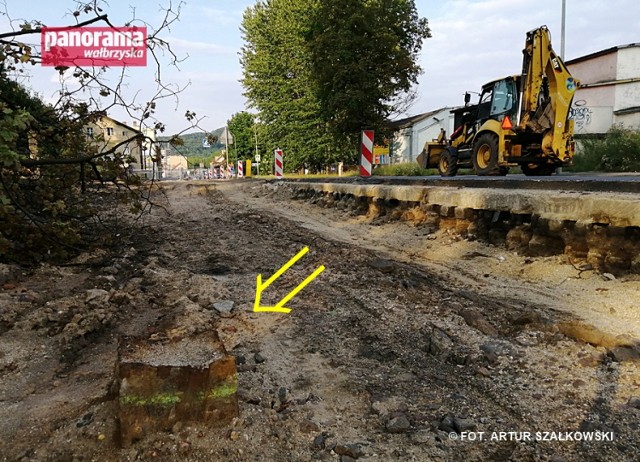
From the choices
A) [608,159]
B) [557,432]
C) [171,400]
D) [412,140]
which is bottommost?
[557,432]

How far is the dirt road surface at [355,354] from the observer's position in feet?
6.58

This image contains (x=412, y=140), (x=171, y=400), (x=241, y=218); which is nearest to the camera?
(x=171, y=400)

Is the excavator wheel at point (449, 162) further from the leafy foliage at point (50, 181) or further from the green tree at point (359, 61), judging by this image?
the green tree at point (359, 61)

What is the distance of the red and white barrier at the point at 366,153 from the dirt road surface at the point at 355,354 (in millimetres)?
7443

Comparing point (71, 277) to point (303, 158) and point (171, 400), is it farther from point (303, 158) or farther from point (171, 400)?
point (303, 158)

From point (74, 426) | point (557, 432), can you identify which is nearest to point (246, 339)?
point (74, 426)

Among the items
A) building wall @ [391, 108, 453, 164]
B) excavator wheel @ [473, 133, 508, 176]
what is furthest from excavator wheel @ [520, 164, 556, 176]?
building wall @ [391, 108, 453, 164]

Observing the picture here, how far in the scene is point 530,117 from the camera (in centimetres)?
944

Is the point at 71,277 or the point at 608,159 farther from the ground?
the point at 608,159

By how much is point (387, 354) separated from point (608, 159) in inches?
571

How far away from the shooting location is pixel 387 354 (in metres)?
2.92

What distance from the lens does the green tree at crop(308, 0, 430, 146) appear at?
87.5ft

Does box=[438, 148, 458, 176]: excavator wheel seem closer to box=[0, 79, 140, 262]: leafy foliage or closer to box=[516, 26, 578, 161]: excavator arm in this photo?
box=[516, 26, 578, 161]: excavator arm

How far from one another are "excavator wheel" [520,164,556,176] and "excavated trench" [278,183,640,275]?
4957 mm
